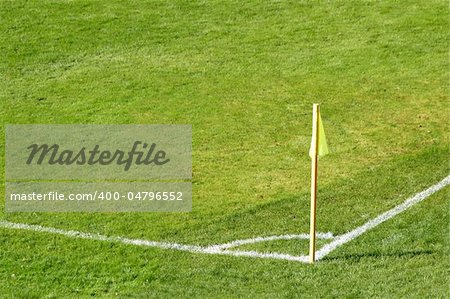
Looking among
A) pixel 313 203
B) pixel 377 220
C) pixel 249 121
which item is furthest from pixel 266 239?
pixel 249 121

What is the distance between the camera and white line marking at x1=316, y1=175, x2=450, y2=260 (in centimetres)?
1330

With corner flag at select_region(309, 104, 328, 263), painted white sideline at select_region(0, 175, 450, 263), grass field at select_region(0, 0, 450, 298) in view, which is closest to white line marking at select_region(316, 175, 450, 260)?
painted white sideline at select_region(0, 175, 450, 263)

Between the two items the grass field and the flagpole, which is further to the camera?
the flagpole

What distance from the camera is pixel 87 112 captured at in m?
18.6

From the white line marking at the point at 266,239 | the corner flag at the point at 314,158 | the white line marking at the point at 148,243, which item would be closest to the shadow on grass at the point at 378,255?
the corner flag at the point at 314,158

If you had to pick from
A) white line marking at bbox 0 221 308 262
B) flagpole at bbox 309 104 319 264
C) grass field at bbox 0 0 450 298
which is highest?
flagpole at bbox 309 104 319 264

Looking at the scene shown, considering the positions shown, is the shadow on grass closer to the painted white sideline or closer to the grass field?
the grass field

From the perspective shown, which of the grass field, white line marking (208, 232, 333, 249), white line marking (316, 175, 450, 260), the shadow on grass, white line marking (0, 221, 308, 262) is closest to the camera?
the grass field

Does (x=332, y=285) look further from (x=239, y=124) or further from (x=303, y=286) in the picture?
(x=239, y=124)

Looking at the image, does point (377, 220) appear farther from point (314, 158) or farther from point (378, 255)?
point (314, 158)

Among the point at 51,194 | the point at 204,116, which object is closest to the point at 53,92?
the point at 204,116

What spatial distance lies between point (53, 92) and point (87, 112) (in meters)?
1.43

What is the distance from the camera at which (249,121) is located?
18.5m

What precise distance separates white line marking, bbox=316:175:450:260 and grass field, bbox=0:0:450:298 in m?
0.13
